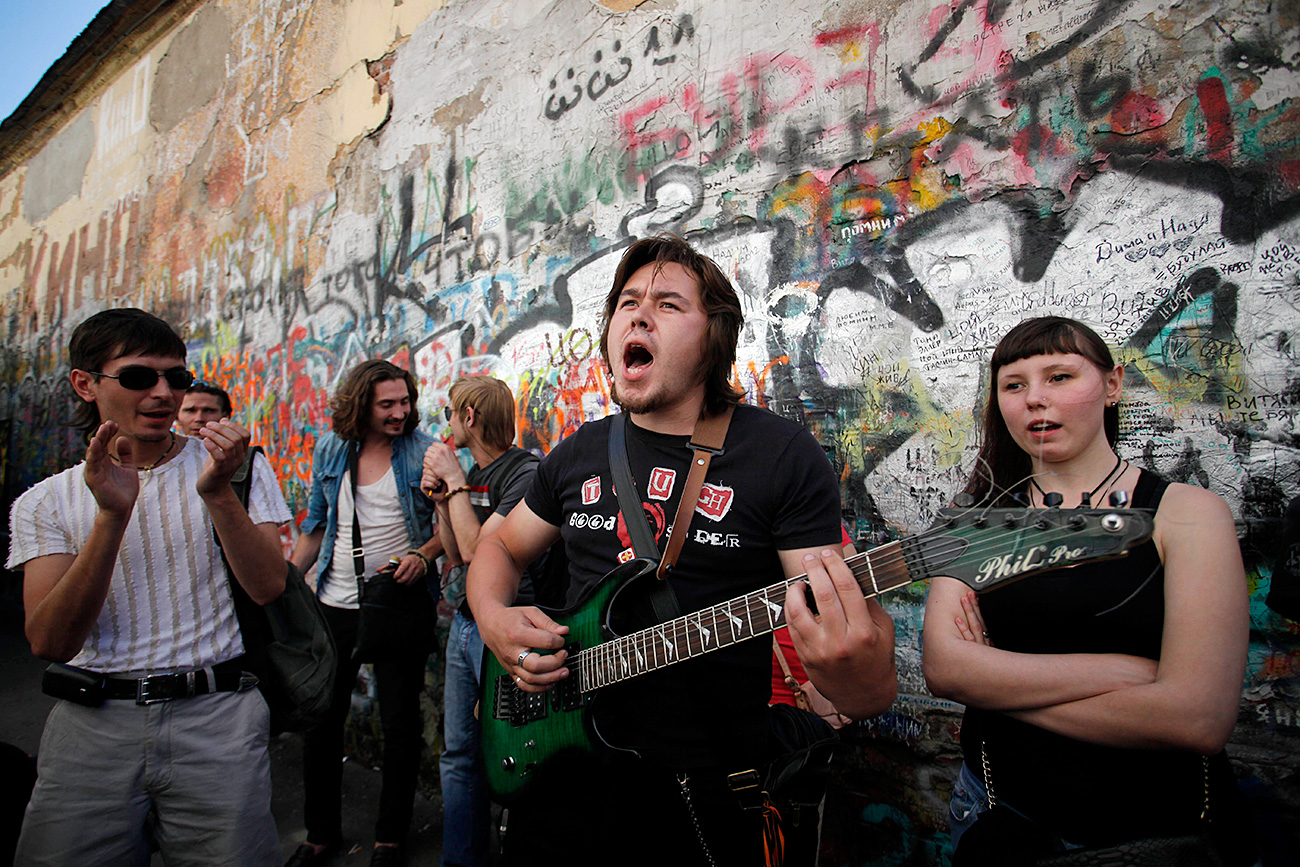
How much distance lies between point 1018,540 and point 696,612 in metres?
0.74

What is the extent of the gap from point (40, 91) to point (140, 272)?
168 inches

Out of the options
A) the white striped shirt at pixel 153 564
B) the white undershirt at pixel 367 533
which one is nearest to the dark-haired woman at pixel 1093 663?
the white striped shirt at pixel 153 564

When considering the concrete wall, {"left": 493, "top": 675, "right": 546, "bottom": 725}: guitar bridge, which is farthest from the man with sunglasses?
the concrete wall

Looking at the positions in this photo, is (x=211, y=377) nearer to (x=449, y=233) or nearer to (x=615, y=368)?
(x=449, y=233)

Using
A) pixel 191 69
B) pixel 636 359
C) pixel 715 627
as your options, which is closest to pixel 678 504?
pixel 715 627

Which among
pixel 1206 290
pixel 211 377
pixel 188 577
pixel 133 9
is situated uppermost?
pixel 133 9

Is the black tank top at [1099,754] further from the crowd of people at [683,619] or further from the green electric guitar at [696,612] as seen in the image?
the green electric guitar at [696,612]

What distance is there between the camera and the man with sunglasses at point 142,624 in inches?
74.9

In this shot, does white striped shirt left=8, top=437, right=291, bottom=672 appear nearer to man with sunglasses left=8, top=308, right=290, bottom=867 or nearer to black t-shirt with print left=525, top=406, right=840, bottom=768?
man with sunglasses left=8, top=308, right=290, bottom=867

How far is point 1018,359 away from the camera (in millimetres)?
1798

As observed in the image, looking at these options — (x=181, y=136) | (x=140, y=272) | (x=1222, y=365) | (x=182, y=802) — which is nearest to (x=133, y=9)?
(x=181, y=136)

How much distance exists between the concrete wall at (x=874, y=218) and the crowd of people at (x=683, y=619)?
626 millimetres

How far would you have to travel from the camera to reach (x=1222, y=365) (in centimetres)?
208

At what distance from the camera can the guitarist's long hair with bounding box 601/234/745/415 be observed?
1931 millimetres
